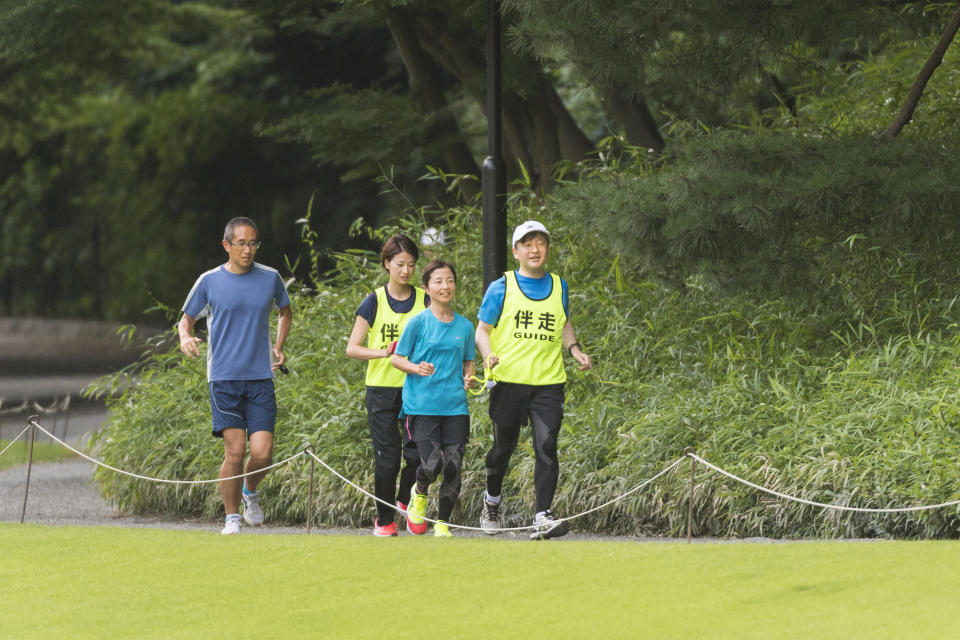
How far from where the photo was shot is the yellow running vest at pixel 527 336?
640 cm

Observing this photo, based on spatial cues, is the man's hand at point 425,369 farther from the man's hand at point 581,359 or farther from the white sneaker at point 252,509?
the white sneaker at point 252,509

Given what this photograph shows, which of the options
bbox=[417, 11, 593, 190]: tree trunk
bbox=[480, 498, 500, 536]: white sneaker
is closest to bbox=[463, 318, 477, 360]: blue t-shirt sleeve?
bbox=[480, 498, 500, 536]: white sneaker

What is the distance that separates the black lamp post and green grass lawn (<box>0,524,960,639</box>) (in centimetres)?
294

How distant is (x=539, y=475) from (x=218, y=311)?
1.89 meters

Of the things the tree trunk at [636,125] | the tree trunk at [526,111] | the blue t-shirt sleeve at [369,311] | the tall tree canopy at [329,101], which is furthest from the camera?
the tree trunk at [526,111]

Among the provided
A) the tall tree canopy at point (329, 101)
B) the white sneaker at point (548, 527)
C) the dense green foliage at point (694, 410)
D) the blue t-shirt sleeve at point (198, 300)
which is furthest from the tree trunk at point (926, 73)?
the blue t-shirt sleeve at point (198, 300)

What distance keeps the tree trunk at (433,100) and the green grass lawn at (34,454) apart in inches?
205

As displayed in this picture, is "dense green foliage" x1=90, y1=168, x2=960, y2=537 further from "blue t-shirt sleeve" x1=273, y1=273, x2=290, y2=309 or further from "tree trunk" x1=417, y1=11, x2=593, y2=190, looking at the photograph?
"tree trunk" x1=417, y1=11, x2=593, y2=190

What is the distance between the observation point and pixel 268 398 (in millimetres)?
6754

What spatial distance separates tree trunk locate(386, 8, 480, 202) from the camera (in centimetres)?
1291

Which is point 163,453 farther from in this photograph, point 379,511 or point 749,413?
point 749,413

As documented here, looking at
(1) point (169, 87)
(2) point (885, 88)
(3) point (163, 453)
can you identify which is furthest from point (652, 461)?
(1) point (169, 87)

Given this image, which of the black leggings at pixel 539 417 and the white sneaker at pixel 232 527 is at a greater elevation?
the black leggings at pixel 539 417

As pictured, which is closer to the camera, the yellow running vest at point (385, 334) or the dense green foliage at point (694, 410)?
the yellow running vest at point (385, 334)
